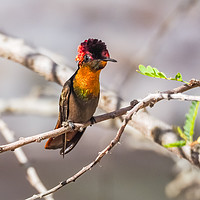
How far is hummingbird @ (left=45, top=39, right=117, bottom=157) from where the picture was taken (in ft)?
6.46

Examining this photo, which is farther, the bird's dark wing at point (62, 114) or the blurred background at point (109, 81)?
the blurred background at point (109, 81)

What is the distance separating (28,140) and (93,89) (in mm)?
694

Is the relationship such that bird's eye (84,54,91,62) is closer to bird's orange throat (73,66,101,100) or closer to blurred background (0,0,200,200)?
bird's orange throat (73,66,101,100)

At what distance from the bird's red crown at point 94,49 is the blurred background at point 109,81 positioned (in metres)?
3.49

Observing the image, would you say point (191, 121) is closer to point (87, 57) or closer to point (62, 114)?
point (87, 57)

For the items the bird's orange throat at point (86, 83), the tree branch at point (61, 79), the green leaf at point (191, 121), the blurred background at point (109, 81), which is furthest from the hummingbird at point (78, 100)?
the blurred background at point (109, 81)

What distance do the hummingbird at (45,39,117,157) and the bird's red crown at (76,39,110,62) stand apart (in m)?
0.05

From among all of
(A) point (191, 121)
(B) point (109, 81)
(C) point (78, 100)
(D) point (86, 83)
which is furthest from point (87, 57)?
(B) point (109, 81)

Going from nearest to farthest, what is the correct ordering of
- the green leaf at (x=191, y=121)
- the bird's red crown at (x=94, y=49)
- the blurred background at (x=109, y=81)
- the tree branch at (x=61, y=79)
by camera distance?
the green leaf at (x=191, y=121) → the bird's red crown at (x=94, y=49) → the tree branch at (x=61, y=79) → the blurred background at (x=109, y=81)

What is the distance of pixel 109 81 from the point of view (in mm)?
6418

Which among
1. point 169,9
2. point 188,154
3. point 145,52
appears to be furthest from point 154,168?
point 188,154

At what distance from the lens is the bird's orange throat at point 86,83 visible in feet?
6.55

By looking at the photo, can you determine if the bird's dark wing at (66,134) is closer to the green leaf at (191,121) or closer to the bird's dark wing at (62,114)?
the bird's dark wing at (62,114)

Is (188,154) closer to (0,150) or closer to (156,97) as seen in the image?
(156,97)
